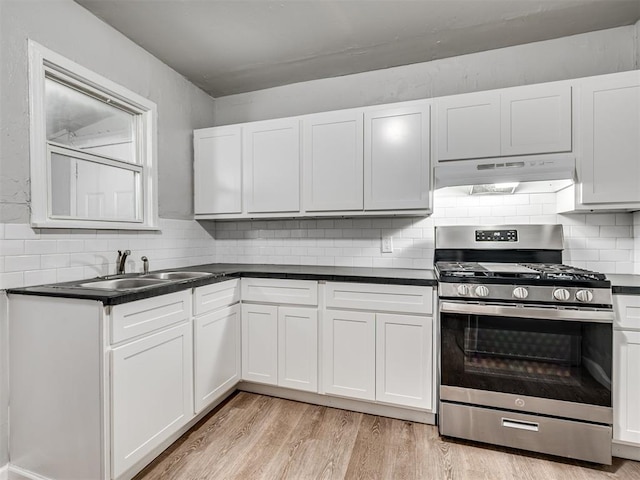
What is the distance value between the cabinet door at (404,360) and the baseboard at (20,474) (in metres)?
1.84

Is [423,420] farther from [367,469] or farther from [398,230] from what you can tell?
[398,230]

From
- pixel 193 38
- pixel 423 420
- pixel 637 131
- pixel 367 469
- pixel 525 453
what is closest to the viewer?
pixel 367 469

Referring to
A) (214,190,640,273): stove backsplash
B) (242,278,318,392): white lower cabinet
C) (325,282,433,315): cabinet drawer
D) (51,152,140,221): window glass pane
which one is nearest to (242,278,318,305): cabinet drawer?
(242,278,318,392): white lower cabinet

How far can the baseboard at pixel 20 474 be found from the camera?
5.26 feet

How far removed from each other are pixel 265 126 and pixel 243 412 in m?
2.17

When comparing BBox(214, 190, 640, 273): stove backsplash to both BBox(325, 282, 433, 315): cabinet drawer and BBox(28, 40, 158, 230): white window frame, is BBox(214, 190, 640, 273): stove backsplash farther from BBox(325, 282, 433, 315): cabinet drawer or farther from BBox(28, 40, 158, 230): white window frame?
BBox(28, 40, 158, 230): white window frame

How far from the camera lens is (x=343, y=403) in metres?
2.33

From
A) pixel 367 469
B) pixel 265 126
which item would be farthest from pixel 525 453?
pixel 265 126

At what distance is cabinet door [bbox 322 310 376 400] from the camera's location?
2.19 m

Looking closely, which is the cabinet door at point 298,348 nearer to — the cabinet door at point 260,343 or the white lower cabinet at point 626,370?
the cabinet door at point 260,343

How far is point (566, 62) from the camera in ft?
7.81

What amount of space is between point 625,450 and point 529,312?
0.91 metres

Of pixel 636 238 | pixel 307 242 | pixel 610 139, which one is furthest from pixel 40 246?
pixel 636 238

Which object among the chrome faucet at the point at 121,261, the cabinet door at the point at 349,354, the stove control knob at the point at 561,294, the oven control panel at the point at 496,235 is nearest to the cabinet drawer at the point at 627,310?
the stove control knob at the point at 561,294
